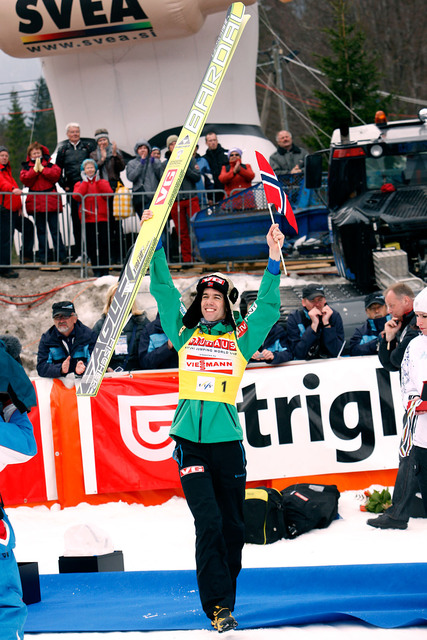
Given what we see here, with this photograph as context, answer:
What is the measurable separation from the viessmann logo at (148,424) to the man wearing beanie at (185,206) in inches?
199

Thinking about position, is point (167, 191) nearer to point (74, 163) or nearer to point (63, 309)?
point (63, 309)

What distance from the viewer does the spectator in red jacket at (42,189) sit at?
41.8 feet

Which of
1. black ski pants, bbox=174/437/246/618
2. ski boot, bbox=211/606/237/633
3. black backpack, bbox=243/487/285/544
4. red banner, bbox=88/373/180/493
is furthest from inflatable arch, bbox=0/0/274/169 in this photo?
ski boot, bbox=211/606/237/633

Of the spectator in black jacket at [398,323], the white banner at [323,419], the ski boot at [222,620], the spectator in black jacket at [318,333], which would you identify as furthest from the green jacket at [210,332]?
the spectator in black jacket at [318,333]

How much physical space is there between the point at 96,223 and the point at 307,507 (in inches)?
263

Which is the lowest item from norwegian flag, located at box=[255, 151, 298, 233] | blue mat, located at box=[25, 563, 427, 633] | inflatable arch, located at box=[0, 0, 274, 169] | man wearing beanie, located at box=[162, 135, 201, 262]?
blue mat, located at box=[25, 563, 427, 633]

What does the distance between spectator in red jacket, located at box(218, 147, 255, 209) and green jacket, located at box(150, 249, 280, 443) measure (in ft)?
24.0

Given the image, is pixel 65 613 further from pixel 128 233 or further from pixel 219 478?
pixel 128 233

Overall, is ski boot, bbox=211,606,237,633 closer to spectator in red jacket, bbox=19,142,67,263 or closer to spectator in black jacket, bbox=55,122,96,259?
spectator in red jacket, bbox=19,142,67,263

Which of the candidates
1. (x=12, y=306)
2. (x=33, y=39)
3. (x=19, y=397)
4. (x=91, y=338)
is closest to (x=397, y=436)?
(x=91, y=338)

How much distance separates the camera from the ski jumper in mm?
4816

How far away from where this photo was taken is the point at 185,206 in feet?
43.4

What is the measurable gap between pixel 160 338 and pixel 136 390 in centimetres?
63

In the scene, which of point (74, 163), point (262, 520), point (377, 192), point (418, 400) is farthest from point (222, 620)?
Result: point (74, 163)
